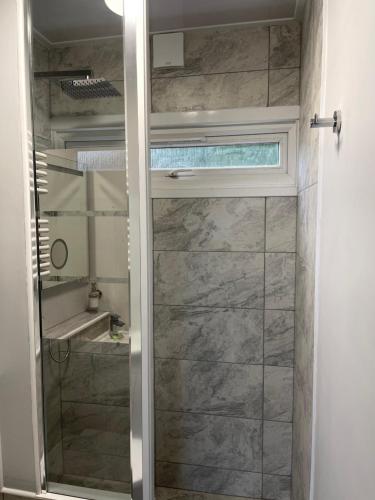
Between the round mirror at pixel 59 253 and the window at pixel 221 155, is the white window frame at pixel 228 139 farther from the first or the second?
the round mirror at pixel 59 253

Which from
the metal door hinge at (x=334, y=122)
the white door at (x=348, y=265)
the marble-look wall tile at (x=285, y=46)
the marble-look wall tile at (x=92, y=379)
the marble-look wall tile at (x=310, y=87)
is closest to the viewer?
the white door at (x=348, y=265)

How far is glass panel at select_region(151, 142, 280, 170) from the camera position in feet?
5.90

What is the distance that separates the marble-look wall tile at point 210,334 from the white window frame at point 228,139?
653mm

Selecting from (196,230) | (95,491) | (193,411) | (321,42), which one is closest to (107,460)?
(95,491)

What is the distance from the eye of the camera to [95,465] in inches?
53.4

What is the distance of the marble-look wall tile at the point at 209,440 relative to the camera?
1.84 m

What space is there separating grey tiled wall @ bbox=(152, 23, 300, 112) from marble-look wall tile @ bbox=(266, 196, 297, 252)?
1.62 feet

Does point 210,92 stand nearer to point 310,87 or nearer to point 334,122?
point 310,87

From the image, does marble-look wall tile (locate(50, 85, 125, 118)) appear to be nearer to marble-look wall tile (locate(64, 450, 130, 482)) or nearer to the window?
the window

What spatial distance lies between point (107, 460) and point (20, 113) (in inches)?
52.2

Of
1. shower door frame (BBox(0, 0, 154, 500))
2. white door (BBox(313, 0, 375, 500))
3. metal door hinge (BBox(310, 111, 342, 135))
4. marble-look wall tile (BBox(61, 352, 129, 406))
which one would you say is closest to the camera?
white door (BBox(313, 0, 375, 500))

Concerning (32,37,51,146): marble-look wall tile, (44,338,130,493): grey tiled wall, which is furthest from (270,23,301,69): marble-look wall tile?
(44,338,130,493): grey tiled wall

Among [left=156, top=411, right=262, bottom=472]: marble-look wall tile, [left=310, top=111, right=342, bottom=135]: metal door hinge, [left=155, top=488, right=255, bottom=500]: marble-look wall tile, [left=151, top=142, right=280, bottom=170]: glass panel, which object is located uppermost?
[left=151, top=142, right=280, bottom=170]: glass panel

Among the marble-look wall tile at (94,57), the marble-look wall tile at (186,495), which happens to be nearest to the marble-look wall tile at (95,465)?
the marble-look wall tile at (186,495)
